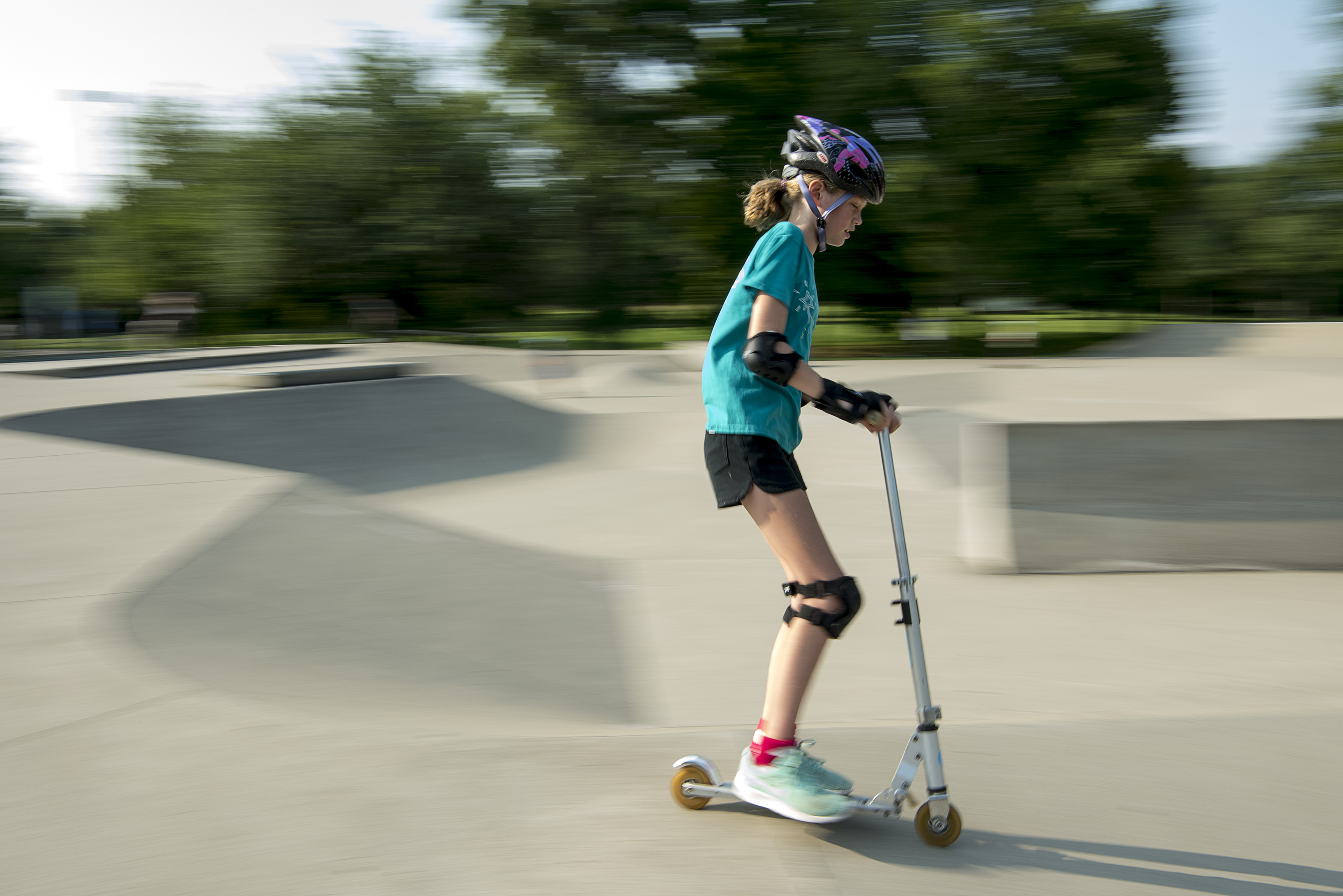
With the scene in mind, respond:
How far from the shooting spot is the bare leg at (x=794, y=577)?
2.70 meters

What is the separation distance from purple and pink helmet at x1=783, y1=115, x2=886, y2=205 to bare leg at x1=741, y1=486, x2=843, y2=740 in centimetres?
88

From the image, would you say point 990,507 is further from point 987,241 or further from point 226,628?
point 987,241

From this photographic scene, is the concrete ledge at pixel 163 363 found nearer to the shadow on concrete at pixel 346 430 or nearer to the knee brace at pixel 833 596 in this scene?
the shadow on concrete at pixel 346 430

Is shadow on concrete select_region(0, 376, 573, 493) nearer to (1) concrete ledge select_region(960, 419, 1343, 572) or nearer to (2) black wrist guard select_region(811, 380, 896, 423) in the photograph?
(1) concrete ledge select_region(960, 419, 1343, 572)

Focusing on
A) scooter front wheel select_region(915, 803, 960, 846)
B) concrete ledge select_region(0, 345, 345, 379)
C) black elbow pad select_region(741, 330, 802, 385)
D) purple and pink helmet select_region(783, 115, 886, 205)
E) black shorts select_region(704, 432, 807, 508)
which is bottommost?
scooter front wheel select_region(915, 803, 960, 846)

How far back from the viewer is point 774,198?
2.80m

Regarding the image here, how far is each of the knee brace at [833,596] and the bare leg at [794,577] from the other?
0.4 inches

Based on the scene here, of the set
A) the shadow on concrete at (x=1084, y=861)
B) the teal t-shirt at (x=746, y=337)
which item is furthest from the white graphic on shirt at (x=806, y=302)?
the shadow on concrete at (x=1084, y=861)

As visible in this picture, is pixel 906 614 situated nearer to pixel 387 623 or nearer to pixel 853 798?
pixel 853 798

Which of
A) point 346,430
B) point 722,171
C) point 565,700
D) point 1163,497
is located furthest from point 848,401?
point 722,171

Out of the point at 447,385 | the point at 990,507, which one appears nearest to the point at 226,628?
the point at 990,507

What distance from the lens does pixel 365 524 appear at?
22.0 ft

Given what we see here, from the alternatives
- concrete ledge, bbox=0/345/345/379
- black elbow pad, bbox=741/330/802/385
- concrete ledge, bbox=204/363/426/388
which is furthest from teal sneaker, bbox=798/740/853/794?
concrete ledge, bbox=0/345/345/379

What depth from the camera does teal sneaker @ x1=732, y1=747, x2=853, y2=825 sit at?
8.95 feet
